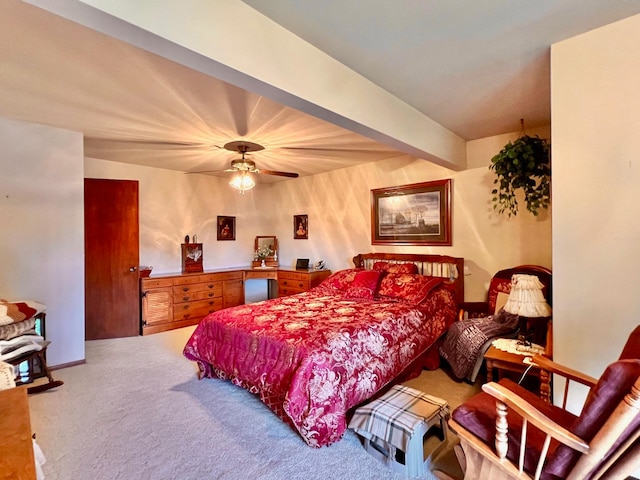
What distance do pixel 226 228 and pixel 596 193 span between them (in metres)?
5.27

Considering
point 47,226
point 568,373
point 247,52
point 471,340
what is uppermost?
point 247,52

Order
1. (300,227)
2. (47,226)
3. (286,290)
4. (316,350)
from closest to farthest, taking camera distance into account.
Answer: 1. (316,350)
2. (47,226)
3. (286,290)
4. (300,227)

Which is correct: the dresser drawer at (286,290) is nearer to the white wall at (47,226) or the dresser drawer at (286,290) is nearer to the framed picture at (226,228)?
the framed picture at (226,228)

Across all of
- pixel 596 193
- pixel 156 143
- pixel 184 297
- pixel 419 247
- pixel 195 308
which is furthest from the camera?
pixel 195 308

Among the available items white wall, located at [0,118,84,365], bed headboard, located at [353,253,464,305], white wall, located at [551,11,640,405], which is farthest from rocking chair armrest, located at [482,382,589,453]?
white wall, located at [0,118,84,365]

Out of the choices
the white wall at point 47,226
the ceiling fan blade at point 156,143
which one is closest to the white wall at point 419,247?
the ceiling fan blade at point 156,143

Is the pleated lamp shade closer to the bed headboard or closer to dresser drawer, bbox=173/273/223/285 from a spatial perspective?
the bed headboard

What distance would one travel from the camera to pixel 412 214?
421cm

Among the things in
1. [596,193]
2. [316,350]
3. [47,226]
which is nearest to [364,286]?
[316,350]

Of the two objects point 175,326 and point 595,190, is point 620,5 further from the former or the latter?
point 175,326

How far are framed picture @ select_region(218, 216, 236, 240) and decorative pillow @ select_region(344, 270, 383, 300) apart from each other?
297 centimetres

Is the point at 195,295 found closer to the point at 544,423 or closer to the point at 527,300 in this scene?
the point at 527,300

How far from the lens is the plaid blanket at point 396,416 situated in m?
1.78

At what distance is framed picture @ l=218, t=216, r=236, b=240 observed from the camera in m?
5.77
